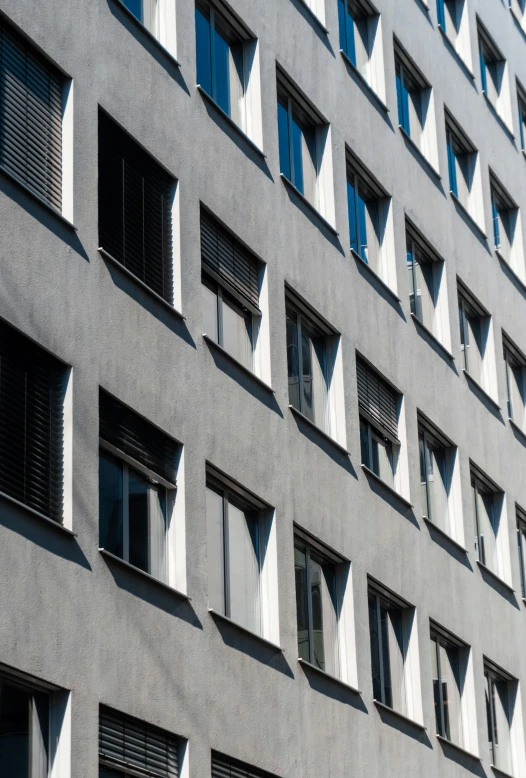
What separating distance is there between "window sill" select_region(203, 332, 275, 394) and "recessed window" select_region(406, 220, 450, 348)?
28.1ft

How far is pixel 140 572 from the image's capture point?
737 inches

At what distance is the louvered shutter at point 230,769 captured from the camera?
65.4ft

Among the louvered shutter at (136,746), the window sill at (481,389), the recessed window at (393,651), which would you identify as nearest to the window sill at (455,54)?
the window sill at (481,389)

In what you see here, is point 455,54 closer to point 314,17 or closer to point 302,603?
point 314,17

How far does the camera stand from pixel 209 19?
24.8 metres

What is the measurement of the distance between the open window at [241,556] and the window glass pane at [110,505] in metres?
2.30

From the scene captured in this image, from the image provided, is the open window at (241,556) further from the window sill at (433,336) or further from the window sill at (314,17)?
the window sill at (314,17)

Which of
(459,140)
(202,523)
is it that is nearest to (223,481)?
(202,523)

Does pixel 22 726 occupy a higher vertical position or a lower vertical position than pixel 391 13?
lower

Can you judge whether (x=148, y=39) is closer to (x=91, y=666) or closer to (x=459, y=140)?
(x=91, y=666)

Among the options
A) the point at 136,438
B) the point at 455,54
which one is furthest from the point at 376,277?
the point at 136,438

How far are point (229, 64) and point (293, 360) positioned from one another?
4677 millimetres

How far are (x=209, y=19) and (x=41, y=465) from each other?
9.77 m

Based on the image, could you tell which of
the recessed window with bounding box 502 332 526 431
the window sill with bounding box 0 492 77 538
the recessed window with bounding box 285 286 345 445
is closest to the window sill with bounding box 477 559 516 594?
the recessed window with bounding box 502 332 526 431
